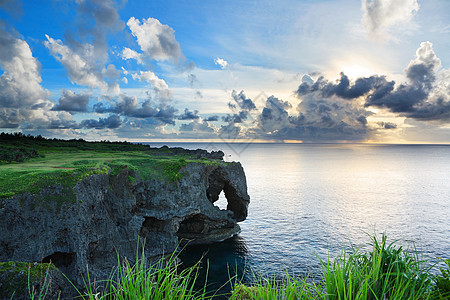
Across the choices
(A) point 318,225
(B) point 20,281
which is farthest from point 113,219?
(A) point 318,225

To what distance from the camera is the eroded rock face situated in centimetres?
1761

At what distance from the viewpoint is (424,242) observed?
119 feet

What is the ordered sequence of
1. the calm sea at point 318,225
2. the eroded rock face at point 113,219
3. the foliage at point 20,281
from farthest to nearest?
1. the calm sea at point 318,225
2. the eroded rock face at point 113,219
3. the foliage at point 20,281

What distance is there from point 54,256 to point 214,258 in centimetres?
1660

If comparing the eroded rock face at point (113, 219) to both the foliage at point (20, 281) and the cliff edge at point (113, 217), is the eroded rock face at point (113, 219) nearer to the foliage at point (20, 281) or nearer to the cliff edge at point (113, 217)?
the cliff edge at point (113, 217)

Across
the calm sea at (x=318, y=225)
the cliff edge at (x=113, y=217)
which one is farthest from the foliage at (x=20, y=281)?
the calm sea at (x=318, y=225)

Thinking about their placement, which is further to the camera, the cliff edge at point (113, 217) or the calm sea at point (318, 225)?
the calm sea at point (318, 225)

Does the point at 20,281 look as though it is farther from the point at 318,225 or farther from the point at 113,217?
the point at 318,225

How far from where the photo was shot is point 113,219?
2462 centimetres

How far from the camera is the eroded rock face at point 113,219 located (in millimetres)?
17609

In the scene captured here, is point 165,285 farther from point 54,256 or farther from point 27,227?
point 54,256

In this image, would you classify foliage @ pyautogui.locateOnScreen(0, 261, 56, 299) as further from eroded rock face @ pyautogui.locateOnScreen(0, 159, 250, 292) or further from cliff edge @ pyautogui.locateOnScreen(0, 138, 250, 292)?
eroded rock face @ pyautogui.locateOnScreen(0, 159, 250, 292)

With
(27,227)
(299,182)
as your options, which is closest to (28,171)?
(27,227)

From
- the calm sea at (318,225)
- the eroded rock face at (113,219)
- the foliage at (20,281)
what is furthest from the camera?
the calm sea at (318,225)
